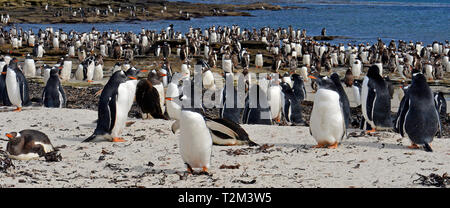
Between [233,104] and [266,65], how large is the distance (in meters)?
15.4

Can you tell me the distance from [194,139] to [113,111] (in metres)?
2.76

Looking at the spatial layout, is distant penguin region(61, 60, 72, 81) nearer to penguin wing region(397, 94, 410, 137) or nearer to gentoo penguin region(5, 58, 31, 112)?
gentoo penguin region(5, 58, 31, 112)

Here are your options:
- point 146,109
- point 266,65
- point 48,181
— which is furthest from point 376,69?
point 266,65

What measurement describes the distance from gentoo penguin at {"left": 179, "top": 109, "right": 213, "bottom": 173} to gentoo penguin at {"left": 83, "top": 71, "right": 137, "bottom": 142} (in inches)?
101

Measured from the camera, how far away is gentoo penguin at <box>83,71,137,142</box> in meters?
8.85

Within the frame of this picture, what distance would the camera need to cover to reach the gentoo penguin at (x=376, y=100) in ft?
32.2

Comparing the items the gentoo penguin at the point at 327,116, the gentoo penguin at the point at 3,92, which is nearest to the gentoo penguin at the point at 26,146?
the gentoo penguin at the point at 327,116

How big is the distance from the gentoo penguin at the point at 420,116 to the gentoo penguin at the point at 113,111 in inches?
172

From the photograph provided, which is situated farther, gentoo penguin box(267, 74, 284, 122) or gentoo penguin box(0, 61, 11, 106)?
gentoo penguin box(0, 61, 11, 106)

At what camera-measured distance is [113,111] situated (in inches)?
348

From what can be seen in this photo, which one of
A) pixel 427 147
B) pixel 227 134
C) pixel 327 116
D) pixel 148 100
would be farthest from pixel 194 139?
pixel 148 100

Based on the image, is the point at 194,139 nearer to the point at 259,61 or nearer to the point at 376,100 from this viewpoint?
the point at 376,100

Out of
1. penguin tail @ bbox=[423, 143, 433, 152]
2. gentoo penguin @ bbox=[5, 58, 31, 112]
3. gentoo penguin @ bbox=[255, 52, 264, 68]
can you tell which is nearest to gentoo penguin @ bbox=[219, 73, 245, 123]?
gentoo penguin @ bbox=[5, 58, 31, 112]
